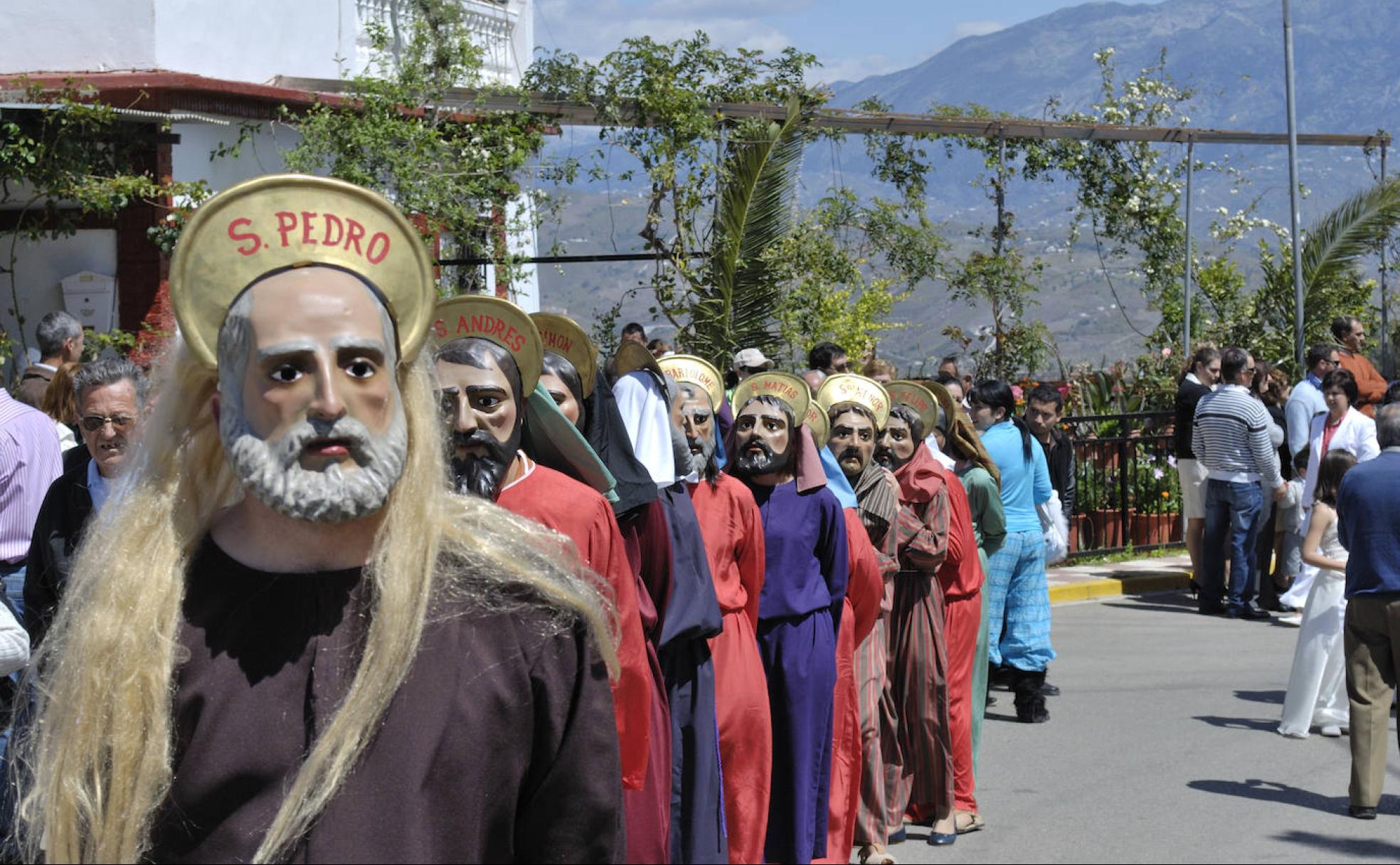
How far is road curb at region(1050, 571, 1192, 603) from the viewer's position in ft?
46.2

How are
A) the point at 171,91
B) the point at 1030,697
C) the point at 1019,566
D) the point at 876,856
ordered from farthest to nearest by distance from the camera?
the point at 171,91
the point at 1030,697
the point at 1019,566
the point at 876,856

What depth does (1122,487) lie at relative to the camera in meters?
16.0

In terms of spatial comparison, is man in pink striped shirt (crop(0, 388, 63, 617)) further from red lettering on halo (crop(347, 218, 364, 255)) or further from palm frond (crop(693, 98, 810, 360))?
palm frond (crop(693, 98, 810, 360))

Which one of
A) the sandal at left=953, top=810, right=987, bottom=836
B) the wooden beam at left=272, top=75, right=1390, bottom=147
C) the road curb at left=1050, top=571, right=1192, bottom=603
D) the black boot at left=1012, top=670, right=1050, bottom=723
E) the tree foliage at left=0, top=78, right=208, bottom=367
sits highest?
the wooden beam at left=272, top=75, right=1390, bottom=147

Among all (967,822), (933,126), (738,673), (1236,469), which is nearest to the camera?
(738,673)

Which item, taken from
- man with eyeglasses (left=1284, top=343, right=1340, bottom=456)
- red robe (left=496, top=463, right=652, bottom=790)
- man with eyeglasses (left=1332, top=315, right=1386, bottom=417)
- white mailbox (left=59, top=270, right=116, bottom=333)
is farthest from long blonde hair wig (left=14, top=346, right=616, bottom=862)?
man with eyeglasses (left=1332, top=315, right=1386, bottom=417)

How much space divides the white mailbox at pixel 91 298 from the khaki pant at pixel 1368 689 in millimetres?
10723

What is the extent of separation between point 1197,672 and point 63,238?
9998 mm

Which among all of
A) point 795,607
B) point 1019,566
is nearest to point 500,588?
point 795,607

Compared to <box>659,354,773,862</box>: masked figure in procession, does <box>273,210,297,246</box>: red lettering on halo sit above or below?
above

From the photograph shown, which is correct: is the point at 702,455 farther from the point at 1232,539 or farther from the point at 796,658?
the point at 1232,539

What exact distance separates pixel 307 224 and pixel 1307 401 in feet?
40.5

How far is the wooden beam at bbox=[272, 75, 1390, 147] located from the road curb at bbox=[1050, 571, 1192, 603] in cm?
502

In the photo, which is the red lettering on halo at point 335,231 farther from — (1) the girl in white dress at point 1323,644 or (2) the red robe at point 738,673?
(1) the girl in white dress at point 1323,644
